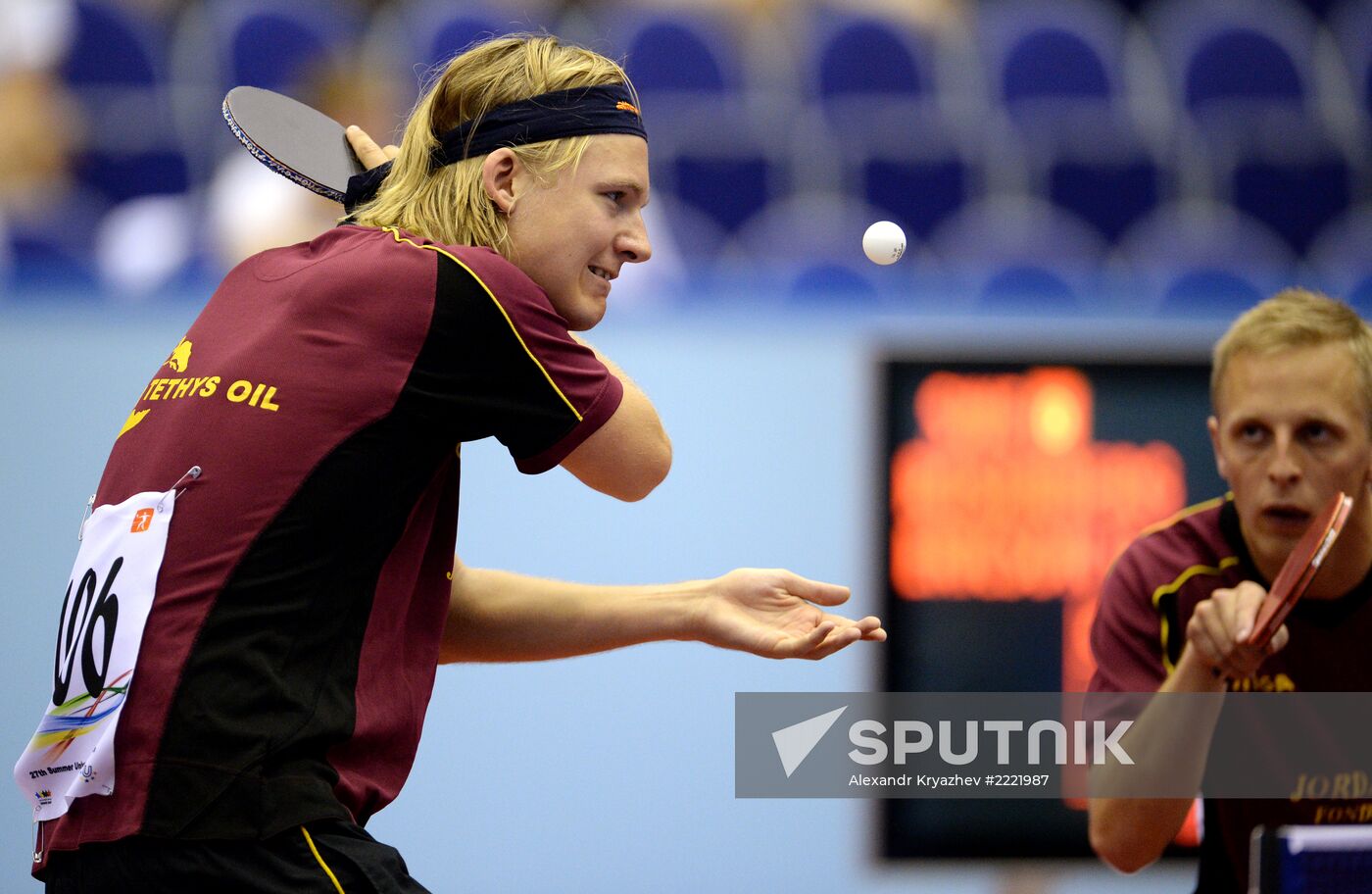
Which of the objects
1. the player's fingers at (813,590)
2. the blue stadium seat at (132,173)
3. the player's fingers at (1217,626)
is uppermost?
the blue stadium seat at (132,173)

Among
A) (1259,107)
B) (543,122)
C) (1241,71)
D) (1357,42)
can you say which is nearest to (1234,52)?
(1241,71)

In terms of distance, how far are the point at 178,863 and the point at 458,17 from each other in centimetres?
486

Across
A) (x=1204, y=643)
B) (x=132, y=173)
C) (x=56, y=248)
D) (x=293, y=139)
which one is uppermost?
(x=132, y=173)

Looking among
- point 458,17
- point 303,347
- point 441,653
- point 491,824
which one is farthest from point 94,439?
point 303,347

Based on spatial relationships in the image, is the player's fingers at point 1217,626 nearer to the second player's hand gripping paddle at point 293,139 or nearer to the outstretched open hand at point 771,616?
the outstretched open hand at point 771,616

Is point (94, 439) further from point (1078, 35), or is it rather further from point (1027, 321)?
point (1078, 35)

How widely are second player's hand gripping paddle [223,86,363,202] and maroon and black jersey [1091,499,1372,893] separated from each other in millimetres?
1649

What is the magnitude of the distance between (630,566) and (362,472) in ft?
9.80

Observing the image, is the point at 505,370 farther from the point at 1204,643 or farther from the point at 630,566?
the point at 630,566

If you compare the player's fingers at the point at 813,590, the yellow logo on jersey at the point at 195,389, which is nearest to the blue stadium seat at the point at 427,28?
the yellow logo on jersey at the point at 195,389

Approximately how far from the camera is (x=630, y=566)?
4.92 m

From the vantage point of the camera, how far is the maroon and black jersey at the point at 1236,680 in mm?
2936

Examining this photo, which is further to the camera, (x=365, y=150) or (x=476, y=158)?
(x=365, y=150)

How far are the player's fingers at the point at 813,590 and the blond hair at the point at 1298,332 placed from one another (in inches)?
45.5
